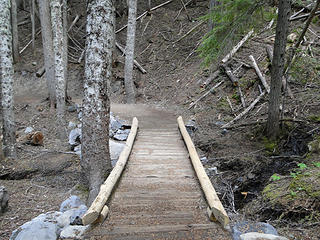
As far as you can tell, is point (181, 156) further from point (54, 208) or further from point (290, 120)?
point (290, 120)

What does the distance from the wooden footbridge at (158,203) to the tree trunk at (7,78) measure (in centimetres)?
389

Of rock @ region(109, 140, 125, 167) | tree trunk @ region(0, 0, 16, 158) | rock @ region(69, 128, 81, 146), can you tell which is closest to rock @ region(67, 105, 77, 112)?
rock @ region(69, 128, 81, 146)

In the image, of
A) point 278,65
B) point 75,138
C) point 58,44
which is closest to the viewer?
point 278,65

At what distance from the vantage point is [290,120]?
7.23 meters

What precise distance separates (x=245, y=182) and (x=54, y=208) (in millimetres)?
4467

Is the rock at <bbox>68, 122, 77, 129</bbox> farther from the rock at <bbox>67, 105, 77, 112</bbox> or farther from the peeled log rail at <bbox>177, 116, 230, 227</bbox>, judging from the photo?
the peeled log rail at <bbox>177, 116, 230, 227</bbox>

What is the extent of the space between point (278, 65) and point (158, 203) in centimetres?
543

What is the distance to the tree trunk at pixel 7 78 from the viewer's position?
641 cm

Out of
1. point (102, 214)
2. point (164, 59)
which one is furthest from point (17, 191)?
point (164, 59)

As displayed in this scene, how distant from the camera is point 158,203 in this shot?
3.90 metres

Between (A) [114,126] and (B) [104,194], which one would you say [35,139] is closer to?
(A) [114,126]

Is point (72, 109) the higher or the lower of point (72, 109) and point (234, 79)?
the lower

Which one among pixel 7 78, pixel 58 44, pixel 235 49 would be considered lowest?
pixel 7 78

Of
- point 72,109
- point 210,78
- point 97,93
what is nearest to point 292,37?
point 210,78
